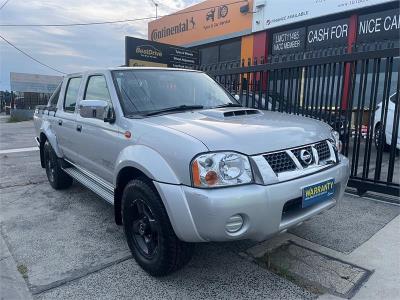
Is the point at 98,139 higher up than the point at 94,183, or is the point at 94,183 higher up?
the point at 98,139

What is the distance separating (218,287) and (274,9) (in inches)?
517

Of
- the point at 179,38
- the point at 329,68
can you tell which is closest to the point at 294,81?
the point at 329,68

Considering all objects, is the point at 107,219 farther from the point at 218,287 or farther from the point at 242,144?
the point at 242,144

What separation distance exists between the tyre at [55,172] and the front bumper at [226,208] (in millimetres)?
3094

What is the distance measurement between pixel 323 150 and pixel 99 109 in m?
2.11

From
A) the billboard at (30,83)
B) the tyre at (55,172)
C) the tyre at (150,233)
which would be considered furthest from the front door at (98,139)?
the billboard at (30,83)

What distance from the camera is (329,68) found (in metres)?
5.21

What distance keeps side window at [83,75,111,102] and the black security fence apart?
3133mm

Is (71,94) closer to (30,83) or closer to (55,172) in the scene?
(55,172)

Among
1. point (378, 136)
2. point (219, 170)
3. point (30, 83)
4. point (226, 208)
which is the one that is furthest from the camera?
point (30, 83)

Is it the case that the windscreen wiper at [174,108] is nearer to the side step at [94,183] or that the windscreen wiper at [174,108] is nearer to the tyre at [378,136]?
the side step at [94,183]

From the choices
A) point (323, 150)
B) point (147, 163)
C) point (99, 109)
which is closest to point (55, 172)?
point (99, 109)

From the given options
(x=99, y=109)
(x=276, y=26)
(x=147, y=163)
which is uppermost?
(x=276, y=26)

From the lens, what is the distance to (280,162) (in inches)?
103
